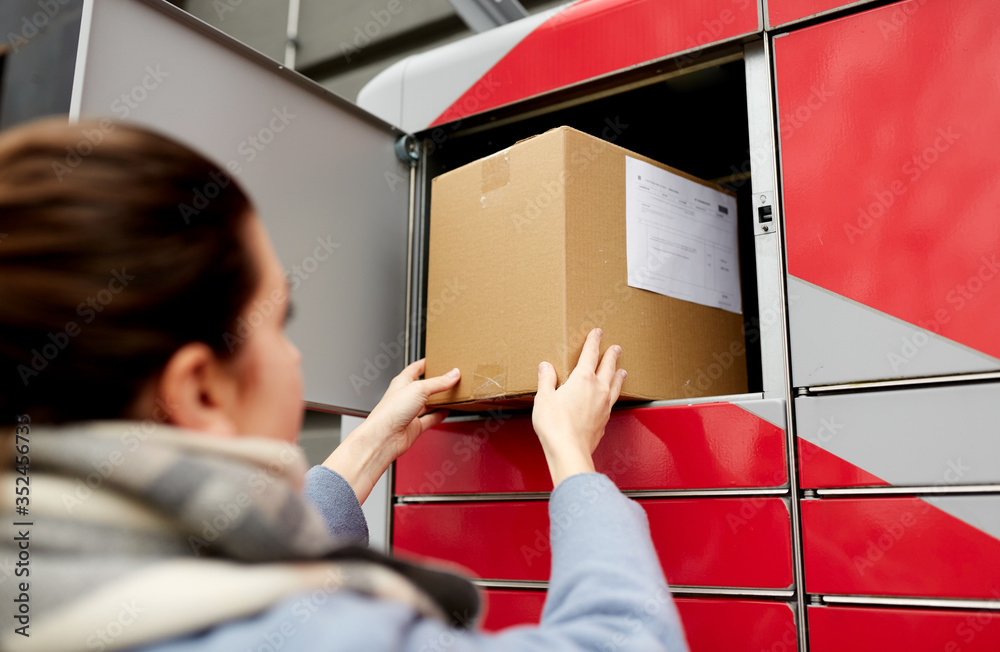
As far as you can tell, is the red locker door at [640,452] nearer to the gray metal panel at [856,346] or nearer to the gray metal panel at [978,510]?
the gray metal panel at [856,346]

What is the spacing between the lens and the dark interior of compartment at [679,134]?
5.91ft

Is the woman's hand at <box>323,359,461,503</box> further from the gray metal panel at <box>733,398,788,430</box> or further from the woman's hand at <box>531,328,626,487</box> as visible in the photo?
the gray metal panel at <box>733,398,788,430</box>

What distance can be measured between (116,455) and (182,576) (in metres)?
0.10

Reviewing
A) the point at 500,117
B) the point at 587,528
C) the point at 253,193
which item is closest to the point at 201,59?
the point at 253,193

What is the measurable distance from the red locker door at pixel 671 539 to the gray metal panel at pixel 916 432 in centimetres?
14

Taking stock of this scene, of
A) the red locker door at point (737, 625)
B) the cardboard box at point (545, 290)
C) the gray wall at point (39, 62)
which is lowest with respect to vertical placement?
the red locker door at point (737, 625)

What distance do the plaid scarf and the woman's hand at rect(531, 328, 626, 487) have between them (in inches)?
17.6

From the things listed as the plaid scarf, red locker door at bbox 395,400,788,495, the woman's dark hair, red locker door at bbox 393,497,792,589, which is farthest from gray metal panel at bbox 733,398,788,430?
the woman's dark hair

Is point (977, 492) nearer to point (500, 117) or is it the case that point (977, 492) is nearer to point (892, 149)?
point (892, 149)

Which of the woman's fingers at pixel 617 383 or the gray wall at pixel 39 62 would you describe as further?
the woman's fingers at pixel 617 383

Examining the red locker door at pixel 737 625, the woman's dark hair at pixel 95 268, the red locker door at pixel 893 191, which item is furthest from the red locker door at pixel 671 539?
the woman's dark hair at pixel 95 268

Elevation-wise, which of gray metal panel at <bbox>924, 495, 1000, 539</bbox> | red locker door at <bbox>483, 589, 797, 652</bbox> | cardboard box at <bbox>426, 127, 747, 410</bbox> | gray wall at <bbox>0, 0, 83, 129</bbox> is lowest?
red locker door at <bbox>483, 589, 797, 652</bbox>

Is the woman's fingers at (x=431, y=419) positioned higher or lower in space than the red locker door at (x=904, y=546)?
higher

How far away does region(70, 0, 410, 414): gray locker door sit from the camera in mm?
1212
